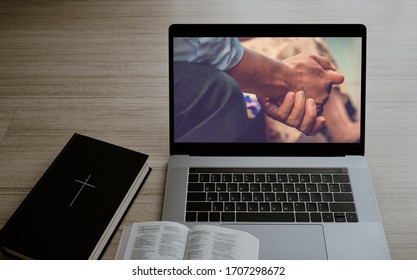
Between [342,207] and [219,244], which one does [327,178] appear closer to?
[342,207]

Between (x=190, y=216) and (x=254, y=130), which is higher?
(x=254, y=130)

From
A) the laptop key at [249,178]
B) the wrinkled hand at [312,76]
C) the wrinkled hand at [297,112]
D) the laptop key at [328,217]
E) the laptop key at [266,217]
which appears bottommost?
the laptop key at [266,217]

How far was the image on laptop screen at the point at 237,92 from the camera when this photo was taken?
1.14 metres

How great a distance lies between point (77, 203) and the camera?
1.05 m

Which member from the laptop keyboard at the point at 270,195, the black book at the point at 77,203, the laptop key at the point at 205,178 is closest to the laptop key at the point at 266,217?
the laptop keyboard at the point at 270,195

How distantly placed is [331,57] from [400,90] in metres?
0.26

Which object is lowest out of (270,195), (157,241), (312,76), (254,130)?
(157,241)

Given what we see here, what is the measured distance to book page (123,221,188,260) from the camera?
39.1 inches

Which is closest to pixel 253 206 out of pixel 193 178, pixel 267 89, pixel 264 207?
pixel 264 207

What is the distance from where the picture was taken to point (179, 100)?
1153 millimetres

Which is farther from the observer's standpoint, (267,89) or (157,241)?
(267,89)

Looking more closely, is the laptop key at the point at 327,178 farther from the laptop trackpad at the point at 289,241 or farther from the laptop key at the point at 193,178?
the laptop key at the point at 193,178

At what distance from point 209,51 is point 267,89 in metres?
0.14

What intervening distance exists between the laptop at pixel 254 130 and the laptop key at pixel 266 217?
38 mm
